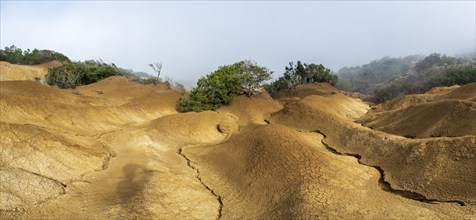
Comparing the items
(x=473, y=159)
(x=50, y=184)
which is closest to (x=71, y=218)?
(x=50, y=184)

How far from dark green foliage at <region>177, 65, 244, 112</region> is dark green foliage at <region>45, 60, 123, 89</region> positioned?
55.3ft

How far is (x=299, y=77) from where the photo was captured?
6053 centimetres

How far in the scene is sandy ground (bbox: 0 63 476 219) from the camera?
11867 millimetres

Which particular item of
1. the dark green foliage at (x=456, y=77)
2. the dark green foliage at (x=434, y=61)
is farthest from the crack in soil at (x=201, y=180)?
the dark green foliage at (x=434, y=61)

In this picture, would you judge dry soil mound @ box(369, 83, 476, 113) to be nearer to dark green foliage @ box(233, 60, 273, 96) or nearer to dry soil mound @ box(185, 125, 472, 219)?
dark green foliage @ box(233, 60, 273, 96)

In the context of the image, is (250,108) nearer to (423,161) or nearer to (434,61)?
(423,161)

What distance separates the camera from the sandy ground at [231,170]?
11867 mm

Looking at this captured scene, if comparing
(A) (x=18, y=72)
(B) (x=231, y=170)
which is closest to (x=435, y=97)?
(B) (x=231, y=170)

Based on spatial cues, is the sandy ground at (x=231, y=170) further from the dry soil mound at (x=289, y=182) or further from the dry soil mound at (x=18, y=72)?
the dry soil mound at (x=18, y=72)

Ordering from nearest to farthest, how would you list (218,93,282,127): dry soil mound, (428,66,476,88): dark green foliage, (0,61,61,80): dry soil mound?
(218,93,282,127): dry soil mound → (0,61,61,80): dry soil mound → (428,66,476,88): dark green foliage

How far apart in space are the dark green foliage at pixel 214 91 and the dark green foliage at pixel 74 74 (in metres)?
16.8

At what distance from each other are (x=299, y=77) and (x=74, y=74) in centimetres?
3381

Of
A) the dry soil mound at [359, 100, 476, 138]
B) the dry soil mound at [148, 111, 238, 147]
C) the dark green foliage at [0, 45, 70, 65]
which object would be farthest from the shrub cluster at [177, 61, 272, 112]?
the dark green foliage at [0, 45, 70, 65]

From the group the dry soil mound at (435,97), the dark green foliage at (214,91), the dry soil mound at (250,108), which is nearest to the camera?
the dry soil mound at (435,97)
